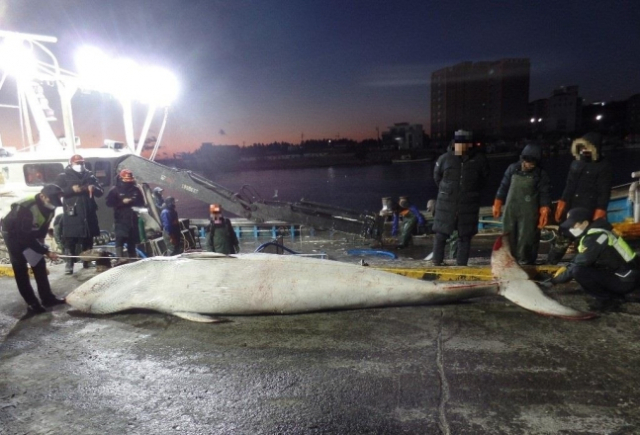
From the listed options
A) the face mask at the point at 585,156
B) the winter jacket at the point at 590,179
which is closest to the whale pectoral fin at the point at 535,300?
the winter jacket at the point at 590,179

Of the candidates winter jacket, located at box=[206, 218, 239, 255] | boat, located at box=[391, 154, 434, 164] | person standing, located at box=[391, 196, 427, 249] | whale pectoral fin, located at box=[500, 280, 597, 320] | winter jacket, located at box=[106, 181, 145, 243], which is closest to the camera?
whale pectoral fin, located at box=[500, 280, 597, 320]

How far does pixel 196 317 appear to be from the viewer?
191 inches

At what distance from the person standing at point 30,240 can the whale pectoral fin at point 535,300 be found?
606 centimetres

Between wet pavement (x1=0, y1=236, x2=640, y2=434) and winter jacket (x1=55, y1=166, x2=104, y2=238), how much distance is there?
2.58 metres

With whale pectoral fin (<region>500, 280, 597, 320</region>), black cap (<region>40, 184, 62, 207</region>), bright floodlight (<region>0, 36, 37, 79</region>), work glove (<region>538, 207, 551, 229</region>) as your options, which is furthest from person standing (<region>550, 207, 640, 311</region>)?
bright floodlight (<region>0, 36, 37, 79</region>)

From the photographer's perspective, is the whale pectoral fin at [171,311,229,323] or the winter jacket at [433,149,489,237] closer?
the whale pectoral fin at [171,311,229,323]

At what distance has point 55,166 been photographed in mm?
10586

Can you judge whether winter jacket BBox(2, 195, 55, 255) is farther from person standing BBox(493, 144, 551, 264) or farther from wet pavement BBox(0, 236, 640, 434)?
person standing BBox(493, 144, 551, 264)

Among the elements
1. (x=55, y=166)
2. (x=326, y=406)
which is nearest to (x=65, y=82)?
(x=55, y=166)

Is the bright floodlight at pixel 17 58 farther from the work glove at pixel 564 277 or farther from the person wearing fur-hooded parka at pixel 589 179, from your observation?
the work glove at pixel 564 277

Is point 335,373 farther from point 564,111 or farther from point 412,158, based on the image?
point 564,111

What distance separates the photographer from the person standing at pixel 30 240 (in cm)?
555

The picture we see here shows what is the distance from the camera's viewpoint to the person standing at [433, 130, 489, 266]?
20.2 feet

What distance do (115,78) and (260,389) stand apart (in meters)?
12.3
